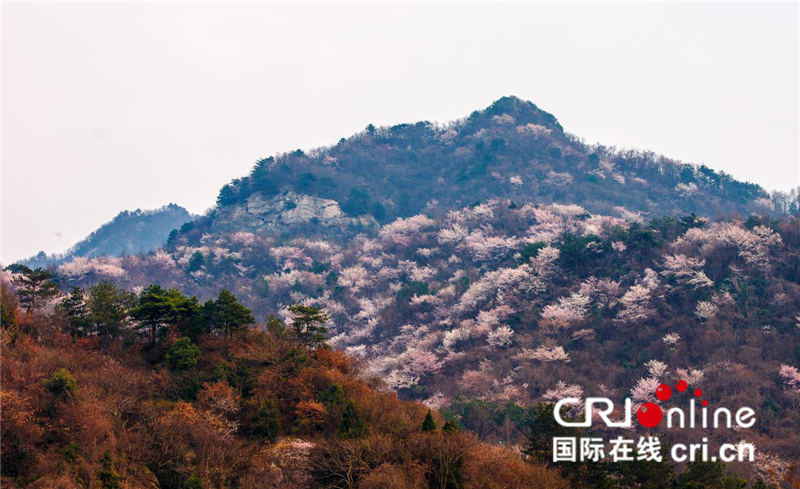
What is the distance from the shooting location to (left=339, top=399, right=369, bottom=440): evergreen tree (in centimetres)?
2225

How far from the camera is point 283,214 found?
313ft

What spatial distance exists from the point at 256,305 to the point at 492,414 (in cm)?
3862

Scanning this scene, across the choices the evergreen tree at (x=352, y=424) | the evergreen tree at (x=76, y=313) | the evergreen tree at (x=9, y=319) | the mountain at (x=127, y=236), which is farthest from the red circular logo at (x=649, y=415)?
the mountain at (x=127, y=236)

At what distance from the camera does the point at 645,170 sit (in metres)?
104

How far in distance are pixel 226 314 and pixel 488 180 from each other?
253 ft

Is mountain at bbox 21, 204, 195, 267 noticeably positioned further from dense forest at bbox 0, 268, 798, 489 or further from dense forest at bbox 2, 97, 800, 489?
dense forest at bbox 0, 268, 798, 489

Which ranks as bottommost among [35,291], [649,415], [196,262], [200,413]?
[649,415]

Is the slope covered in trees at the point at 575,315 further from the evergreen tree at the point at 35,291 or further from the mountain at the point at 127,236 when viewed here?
the mountain at the point at 127,236

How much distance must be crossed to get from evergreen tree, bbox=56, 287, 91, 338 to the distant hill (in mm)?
Result: 64080

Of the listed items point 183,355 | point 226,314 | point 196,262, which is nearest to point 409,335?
point 226,314

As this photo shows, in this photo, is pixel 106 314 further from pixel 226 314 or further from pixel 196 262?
pixel 196 262

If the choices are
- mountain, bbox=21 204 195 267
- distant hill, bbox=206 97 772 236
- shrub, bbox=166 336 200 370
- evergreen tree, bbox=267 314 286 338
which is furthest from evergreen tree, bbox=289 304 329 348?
mountain, bbox=21 204 195 267

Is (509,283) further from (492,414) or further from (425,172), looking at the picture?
(425,172)

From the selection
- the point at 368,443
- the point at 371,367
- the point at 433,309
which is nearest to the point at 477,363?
the point at 371,367
